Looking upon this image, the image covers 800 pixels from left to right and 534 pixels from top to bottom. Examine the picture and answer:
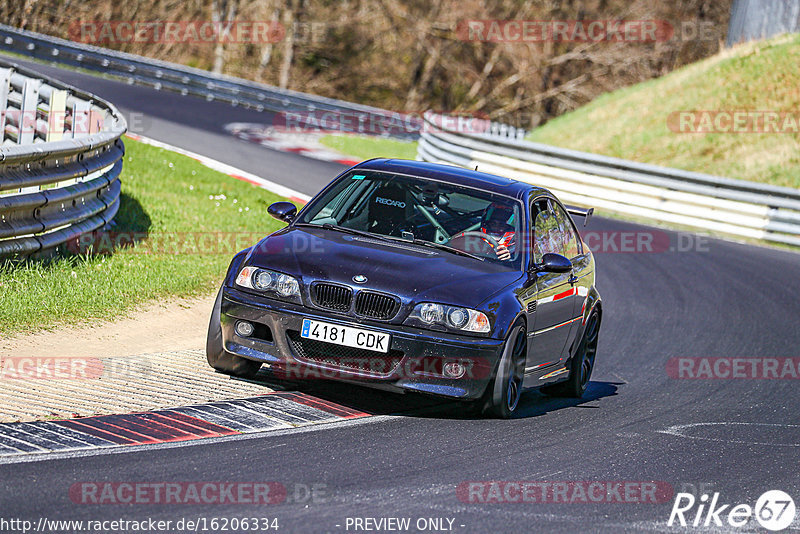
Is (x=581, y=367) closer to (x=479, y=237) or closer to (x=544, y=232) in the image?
(x=544, y=232)

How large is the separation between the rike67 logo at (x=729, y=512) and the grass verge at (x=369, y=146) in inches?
817

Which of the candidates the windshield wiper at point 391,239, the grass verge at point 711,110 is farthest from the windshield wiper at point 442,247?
the grass verge at point 711,110

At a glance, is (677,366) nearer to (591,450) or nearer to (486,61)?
(591,450)

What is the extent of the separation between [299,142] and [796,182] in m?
11.5

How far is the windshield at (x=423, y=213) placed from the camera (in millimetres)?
8117

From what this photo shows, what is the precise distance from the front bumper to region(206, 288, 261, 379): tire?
34 cm

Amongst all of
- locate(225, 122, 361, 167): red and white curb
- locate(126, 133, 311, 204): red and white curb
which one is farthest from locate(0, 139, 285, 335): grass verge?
→ locate(225, 122, 361, 167): red and white curb

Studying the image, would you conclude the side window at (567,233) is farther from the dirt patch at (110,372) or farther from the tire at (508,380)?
the dirt patch at (110,372)

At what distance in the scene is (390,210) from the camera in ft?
27.3

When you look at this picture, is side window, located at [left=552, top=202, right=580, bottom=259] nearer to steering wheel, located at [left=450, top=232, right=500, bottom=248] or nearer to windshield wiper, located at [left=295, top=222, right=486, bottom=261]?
steering wheel, located at [left=450, top=232, right=500, bottom=248]

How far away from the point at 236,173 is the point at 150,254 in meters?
9.04

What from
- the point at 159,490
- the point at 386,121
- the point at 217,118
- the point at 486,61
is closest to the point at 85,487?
the point at 159,490

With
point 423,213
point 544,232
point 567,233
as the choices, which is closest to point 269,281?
point 423,213

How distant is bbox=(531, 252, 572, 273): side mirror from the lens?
26.1 feet
